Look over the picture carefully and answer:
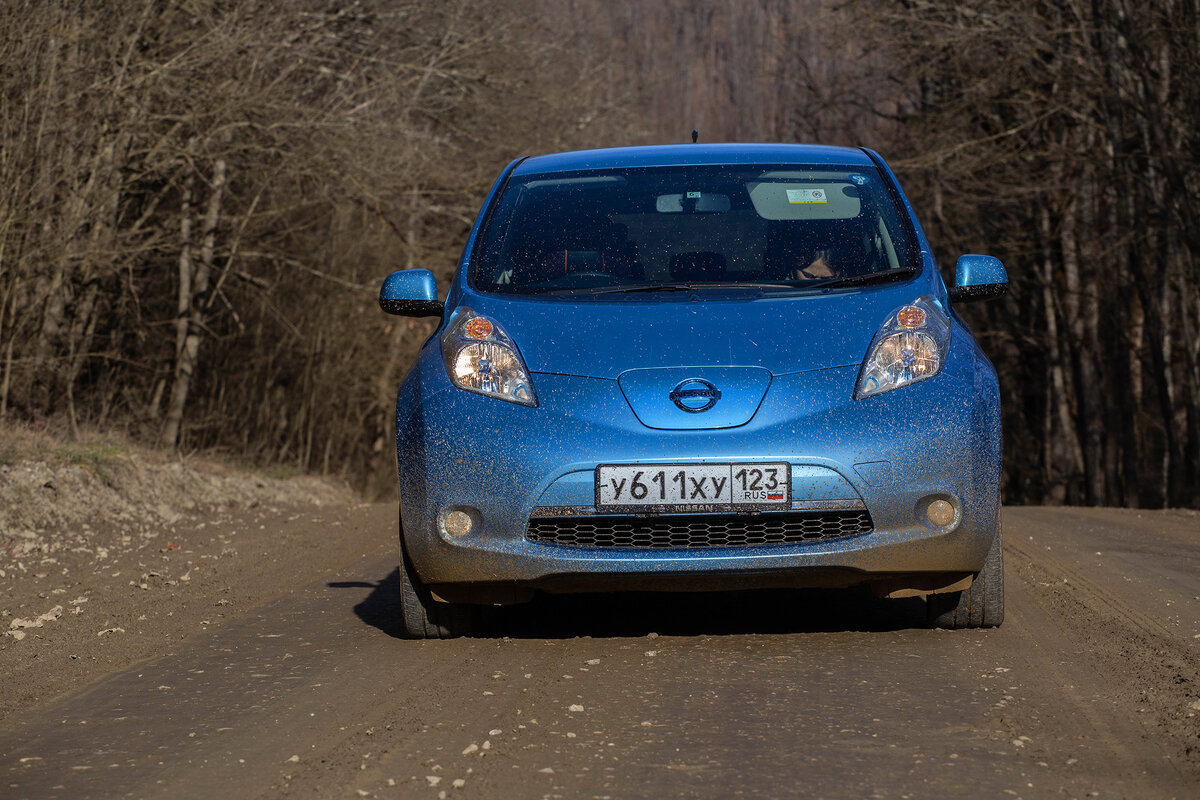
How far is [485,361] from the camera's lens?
5.17 metres

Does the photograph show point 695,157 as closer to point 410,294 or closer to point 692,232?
point 692,232

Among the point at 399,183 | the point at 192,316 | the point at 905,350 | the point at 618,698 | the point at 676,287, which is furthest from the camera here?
the point at 192,316

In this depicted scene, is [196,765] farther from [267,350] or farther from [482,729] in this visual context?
[267,350]

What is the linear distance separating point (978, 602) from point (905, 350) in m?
1.00

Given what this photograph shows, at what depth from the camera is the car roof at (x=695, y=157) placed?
6227 mm

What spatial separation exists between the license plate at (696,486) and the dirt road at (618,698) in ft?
1.69

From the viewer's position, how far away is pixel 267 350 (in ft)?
75.0

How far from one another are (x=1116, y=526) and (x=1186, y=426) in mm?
14676

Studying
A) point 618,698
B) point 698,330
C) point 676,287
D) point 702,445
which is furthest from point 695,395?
point 618,698

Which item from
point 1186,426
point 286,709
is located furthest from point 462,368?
point 1186,426

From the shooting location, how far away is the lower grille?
493 centimetres

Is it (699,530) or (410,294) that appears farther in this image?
(410,294)

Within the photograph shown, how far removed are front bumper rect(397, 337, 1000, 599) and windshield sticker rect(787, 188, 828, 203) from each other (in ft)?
3.67

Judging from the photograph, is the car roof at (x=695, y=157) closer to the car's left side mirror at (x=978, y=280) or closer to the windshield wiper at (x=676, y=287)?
the car's left side mirror at (x=978, y=280)
